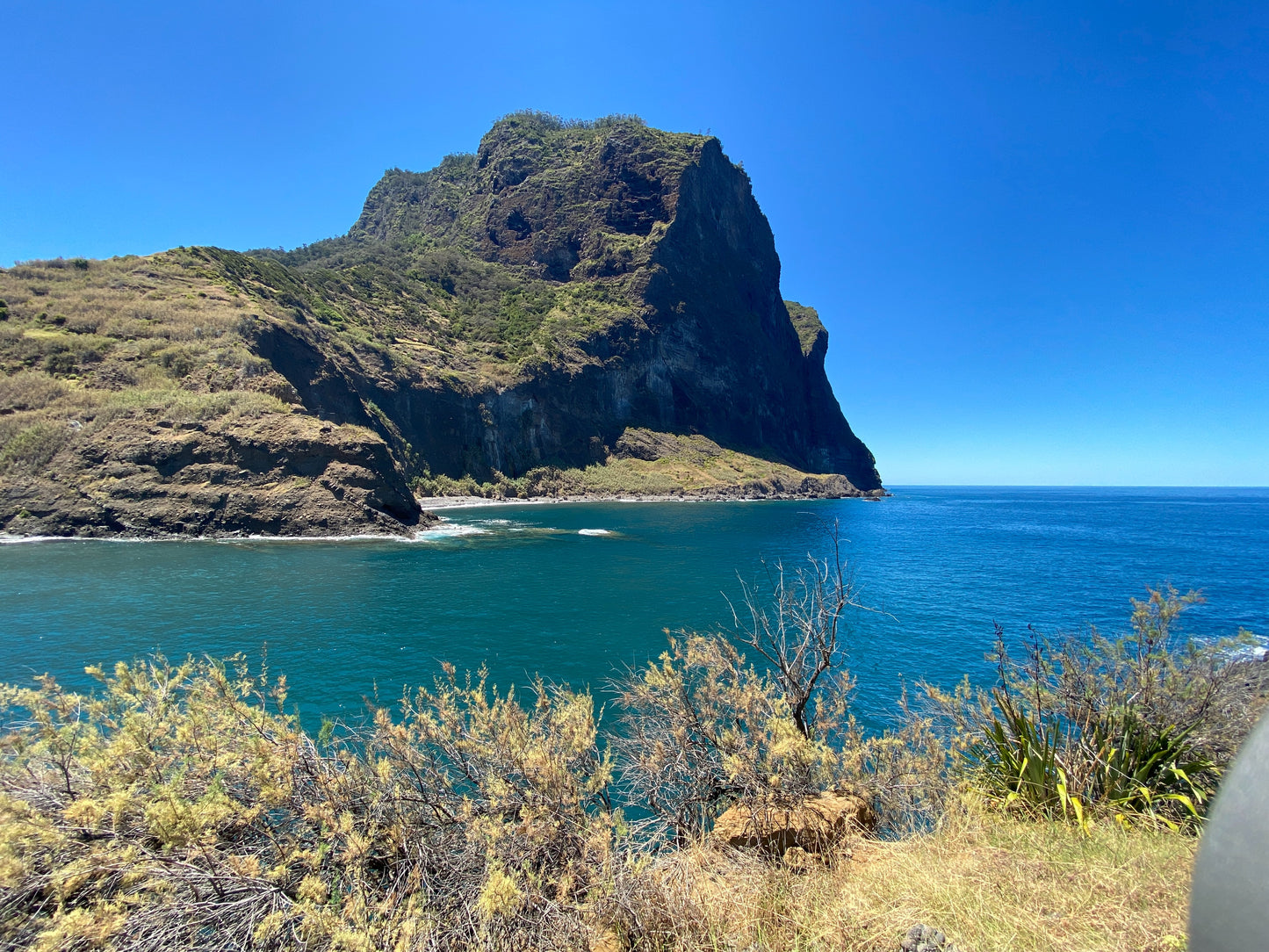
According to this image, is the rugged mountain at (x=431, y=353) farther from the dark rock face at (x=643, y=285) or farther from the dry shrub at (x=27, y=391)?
the dark rock face at (x=643, y=285)

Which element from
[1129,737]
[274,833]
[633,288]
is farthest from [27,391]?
[633,288]

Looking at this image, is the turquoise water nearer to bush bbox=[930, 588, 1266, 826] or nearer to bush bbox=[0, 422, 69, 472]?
bush bbox=[0, 422, 69, 472]

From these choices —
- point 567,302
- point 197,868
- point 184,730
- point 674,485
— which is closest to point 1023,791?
point 197,868

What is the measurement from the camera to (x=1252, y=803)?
2.02m

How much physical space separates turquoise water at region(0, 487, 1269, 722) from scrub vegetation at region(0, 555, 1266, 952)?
19.1ft

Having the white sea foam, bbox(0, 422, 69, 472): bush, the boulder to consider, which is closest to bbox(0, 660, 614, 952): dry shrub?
the boulder

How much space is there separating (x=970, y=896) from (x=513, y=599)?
21.5 m

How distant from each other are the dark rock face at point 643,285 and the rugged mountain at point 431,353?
53cm

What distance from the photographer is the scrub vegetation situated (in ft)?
11.1

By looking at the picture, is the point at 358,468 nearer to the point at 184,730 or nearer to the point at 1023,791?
the point at 184,730

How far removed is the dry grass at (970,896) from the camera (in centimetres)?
322

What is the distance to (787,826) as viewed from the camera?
4965 mm

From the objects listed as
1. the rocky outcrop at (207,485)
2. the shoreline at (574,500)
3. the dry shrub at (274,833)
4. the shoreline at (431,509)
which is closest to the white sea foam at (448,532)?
the shoreline at (431,509)

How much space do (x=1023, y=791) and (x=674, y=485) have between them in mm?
85951
